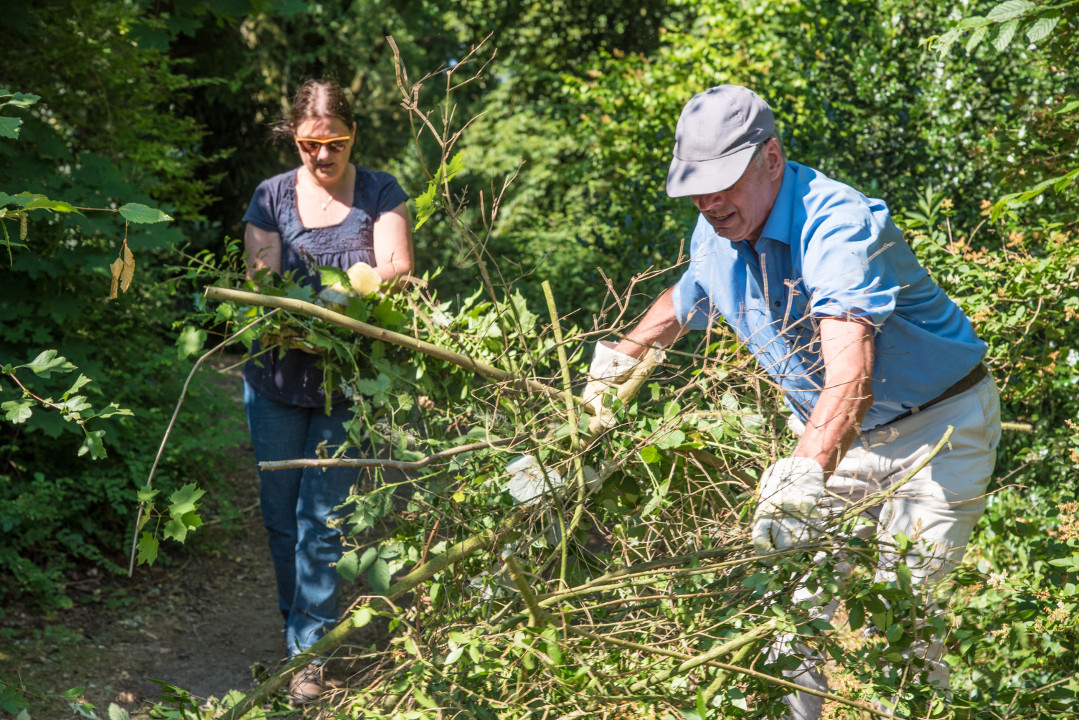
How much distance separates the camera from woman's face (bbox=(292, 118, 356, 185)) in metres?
3.06

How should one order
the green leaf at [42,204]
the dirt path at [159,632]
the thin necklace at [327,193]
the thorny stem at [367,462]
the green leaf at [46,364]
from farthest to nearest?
the dirt path at [159,632] < the thin necklace at [327,193] < the green leaf at [46,364] < the thorny stem at [367,462] < the green leaf at [42,204]

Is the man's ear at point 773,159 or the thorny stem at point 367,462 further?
the man's ear at point 773,159

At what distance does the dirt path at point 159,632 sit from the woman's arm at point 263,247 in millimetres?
1320

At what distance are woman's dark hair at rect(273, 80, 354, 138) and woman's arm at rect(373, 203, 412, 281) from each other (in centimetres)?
34

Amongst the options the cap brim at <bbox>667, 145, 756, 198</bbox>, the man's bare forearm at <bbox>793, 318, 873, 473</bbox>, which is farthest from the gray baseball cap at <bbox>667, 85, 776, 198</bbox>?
the man's bare forearm at <bbox>793, 318, 873, 473</bbox>

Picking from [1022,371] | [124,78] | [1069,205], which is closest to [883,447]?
[1022,371]

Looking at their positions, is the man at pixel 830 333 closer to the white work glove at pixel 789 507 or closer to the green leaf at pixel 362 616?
→ the white work glove at pixel 789 507

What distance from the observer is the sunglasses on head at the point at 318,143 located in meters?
3.07

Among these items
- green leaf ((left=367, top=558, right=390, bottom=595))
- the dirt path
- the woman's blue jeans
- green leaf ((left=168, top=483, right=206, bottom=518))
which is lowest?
the dirt path

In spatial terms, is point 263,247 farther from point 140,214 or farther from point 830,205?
point 830,205

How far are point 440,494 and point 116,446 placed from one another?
2.49m

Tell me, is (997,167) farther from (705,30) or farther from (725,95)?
(705,30)

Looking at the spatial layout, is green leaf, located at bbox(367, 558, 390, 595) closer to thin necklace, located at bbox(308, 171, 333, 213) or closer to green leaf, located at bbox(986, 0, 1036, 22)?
thin necklace, located at bbox(308, 171, 333, 213)

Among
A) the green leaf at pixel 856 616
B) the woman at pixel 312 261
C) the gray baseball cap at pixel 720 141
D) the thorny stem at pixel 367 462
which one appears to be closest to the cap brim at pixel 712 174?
the gray baseball cap at pixel 720 141
